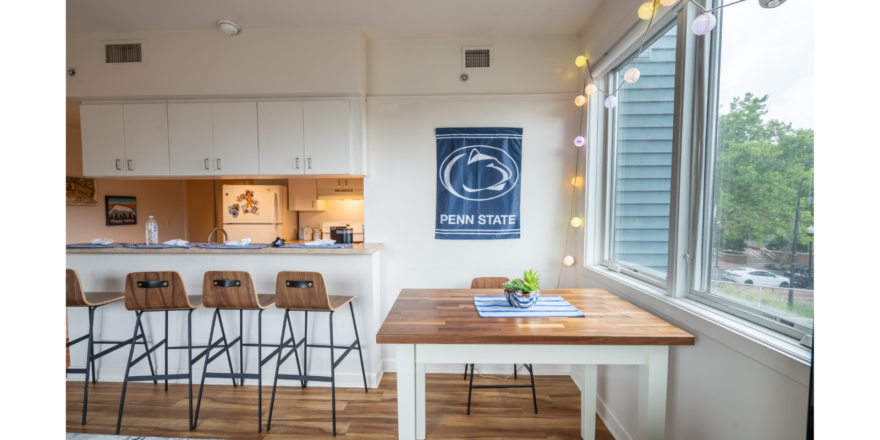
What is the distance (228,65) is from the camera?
3.07m

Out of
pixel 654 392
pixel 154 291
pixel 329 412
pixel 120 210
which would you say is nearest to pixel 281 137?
pixel 154 291

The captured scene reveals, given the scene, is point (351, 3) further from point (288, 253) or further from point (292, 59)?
point (288, 253)

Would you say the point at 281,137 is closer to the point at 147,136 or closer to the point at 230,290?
the point at 147,136

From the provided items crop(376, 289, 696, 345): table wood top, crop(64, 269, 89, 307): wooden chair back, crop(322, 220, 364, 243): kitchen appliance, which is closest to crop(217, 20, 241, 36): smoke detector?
crop(64, 269, 89, 307): wooden chair back

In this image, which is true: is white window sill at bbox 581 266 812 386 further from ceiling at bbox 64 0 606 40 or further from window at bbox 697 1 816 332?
ceiling at bbox 64 0 606 40

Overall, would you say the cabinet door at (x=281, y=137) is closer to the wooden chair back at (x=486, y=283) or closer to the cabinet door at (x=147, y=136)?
the cabinet door at (x=147, y=136)

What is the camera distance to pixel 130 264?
308cm

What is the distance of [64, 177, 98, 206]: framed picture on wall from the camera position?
473 cm

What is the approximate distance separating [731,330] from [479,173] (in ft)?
6.96

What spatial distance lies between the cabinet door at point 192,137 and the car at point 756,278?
3510mm

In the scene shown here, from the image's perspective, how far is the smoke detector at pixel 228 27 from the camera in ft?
9.48

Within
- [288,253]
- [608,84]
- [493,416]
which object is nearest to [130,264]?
[288,253]
